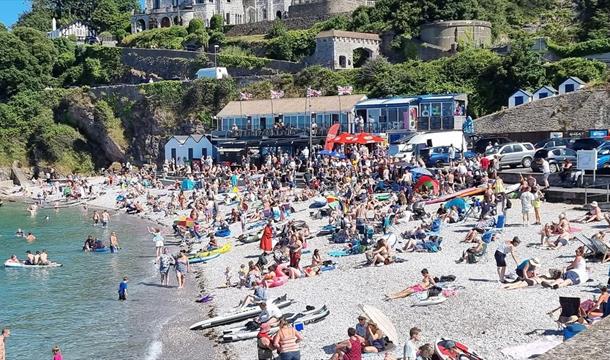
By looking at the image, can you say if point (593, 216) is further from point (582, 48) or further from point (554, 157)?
point (582, 48)

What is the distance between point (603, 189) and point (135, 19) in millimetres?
62596

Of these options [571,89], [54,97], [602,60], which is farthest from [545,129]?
[54,97]

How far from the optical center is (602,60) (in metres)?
43.1

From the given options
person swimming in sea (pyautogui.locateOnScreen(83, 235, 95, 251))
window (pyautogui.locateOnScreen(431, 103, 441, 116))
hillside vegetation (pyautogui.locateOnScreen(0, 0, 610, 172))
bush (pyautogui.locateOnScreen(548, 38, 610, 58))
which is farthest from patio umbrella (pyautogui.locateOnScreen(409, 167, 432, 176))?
bush (pyautogui.locateOnScreen(548, 38, 610, 58))

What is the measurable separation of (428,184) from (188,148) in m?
26.6

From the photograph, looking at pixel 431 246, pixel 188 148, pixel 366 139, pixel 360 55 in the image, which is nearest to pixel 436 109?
pixel 366 139

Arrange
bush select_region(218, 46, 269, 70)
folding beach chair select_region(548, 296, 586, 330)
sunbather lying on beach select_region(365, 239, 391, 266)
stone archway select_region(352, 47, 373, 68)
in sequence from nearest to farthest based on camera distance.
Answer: folding beach chair select_region(548, 296, 586, 330) < sunbather lying on beach select_region(365, 239, 391, 266) < stone archway select_region(352, 47, 373, 68) < bush select_region(218, 46, 269, 70)

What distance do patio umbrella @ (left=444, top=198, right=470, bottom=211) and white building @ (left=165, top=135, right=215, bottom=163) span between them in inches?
1092

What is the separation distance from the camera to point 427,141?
40000 mm

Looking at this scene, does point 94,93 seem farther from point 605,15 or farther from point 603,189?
point 603,189

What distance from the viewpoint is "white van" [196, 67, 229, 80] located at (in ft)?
185

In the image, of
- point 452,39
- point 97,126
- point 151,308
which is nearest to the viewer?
point 151,308

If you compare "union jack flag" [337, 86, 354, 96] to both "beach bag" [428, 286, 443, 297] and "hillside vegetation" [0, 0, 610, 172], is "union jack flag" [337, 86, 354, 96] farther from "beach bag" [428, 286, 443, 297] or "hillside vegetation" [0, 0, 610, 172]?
"beach bag" [428, 286, 443, 297]

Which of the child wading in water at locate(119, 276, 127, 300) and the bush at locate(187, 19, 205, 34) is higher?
the bush at locate(187, 19, 205, 34)
